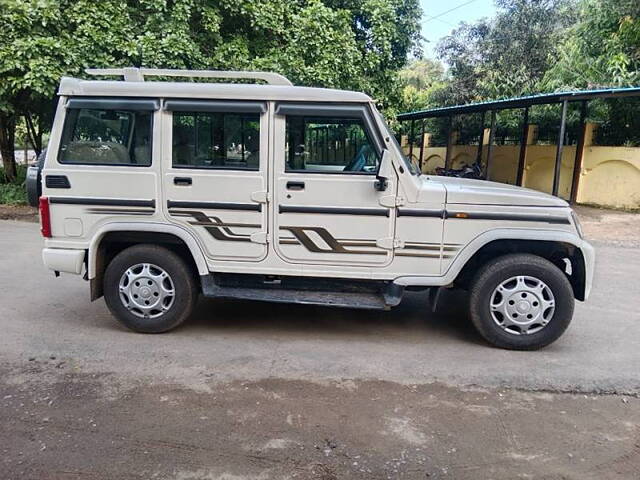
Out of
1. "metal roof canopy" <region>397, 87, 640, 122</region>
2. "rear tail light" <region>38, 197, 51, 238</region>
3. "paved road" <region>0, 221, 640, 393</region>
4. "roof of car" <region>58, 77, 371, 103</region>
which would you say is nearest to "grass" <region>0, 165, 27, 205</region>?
"paved road" <region>0, 221, 640, 393</region>

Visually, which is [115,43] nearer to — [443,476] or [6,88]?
[6,88]

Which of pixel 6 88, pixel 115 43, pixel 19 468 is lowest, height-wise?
pixel 19 468

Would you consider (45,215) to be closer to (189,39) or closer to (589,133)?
(189,39)

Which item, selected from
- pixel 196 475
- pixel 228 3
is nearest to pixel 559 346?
pixel 196 475

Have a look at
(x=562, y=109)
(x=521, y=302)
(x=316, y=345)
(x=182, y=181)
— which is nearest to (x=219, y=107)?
(x=182, y=181)

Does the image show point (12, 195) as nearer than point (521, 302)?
No

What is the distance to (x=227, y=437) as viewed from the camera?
3.04m

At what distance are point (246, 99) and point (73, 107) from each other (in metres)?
1.52

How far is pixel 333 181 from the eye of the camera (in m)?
4.29

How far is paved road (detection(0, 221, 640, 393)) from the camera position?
12.8 feet

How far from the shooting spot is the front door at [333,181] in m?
4.28

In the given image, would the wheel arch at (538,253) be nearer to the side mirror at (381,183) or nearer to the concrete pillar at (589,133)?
the side mirror at (381,183)

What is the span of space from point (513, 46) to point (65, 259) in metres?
18.1

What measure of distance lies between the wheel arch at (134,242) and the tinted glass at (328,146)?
43.5 inches
